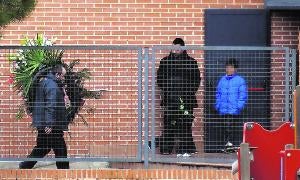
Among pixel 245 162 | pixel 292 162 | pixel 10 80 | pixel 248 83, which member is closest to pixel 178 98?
pixel 248 83

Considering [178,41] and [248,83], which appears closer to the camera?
[248,83]

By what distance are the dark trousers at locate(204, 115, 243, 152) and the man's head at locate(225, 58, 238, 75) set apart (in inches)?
21.1

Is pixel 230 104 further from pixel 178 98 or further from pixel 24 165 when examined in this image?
pixel 24 165

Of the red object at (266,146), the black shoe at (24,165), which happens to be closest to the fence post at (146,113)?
the black shoe at (24,165)

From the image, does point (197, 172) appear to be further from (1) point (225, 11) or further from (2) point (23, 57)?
(1) point (225, 11)

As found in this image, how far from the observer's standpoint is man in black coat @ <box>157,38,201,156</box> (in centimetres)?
955

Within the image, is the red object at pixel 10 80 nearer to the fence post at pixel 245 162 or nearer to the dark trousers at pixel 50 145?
the dark trousers at pixel 50 145

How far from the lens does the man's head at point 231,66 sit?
951cm

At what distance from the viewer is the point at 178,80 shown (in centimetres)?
958

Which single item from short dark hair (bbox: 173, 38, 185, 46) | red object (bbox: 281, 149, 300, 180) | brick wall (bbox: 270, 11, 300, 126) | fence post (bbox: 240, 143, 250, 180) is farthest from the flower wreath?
red object (bbox: 281, 149, 300, 180)

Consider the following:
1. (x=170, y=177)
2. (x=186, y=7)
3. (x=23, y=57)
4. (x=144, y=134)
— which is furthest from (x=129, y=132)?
(x=186, y=7)

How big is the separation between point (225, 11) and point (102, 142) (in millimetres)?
3273

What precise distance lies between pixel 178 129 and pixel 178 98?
0.38 meters

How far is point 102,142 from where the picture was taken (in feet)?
31.9
